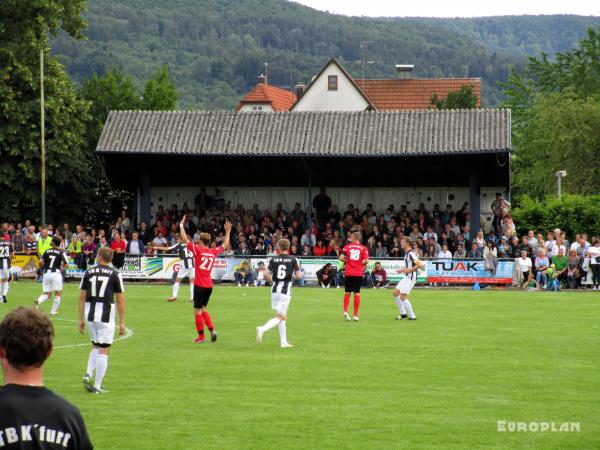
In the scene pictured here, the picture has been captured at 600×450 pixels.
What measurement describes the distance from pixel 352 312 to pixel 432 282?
1144 centimetres

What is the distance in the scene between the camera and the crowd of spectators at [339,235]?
34469 millimetres

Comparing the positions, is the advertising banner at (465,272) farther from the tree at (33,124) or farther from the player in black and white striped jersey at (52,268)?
the tree at (33,124)

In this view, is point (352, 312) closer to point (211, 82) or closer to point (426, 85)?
point (426, 85)

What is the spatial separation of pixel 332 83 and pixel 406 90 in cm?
1197

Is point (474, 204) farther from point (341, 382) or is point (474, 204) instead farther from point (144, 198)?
point (341, 382)

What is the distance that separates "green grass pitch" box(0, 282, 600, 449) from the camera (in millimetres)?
10148

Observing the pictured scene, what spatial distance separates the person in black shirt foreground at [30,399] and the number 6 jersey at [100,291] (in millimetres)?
8198

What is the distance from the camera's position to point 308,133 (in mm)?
41031

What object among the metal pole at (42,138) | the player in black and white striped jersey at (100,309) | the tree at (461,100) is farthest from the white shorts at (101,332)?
the tree at (461,100)

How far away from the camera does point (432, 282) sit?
116ft

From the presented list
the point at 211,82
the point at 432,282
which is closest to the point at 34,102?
the point at 432,282

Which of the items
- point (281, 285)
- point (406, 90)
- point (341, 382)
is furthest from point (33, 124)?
point (406, 90)

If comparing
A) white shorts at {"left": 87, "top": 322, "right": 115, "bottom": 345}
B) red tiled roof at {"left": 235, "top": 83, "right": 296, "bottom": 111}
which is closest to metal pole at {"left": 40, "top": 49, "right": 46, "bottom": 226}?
white shorts at {"left": 87, "top": 322, "right": 115, "bottom": 345}

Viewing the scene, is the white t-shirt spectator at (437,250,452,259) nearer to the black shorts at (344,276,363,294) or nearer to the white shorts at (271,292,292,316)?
the black shorts at (344,276,363,294)
